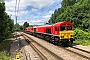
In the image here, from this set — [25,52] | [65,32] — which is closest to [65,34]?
[65,32]

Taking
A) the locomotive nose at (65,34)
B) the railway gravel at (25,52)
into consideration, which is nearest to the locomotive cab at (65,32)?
the locomotive nose at (65,34)

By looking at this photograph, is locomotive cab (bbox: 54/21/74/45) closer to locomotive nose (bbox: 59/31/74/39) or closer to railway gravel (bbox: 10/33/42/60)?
locomotive nose (bbox: 59/31/74/39)

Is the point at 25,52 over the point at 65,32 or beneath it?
beneath

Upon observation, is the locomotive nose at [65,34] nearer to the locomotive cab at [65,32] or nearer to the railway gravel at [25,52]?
the locomotive cab at [65,32]

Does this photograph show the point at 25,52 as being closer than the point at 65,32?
Yes

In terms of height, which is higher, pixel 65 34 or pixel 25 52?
pixel 65 34

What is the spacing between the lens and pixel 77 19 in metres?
46.8

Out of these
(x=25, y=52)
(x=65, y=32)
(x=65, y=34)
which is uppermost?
(x=65, y=32)

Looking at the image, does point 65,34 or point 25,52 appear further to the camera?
point 65,34

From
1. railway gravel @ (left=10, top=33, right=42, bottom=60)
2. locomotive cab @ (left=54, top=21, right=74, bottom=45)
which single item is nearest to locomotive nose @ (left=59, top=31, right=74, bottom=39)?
locomotive cab @ (left=54, top=21, right=74, bottom=45)

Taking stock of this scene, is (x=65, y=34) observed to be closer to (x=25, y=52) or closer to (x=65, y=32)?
(x=65, y=32)

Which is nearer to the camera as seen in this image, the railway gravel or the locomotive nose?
the railway gravel

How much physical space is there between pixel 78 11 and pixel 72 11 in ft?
4.81

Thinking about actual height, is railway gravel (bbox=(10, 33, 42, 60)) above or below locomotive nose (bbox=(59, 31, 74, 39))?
below
